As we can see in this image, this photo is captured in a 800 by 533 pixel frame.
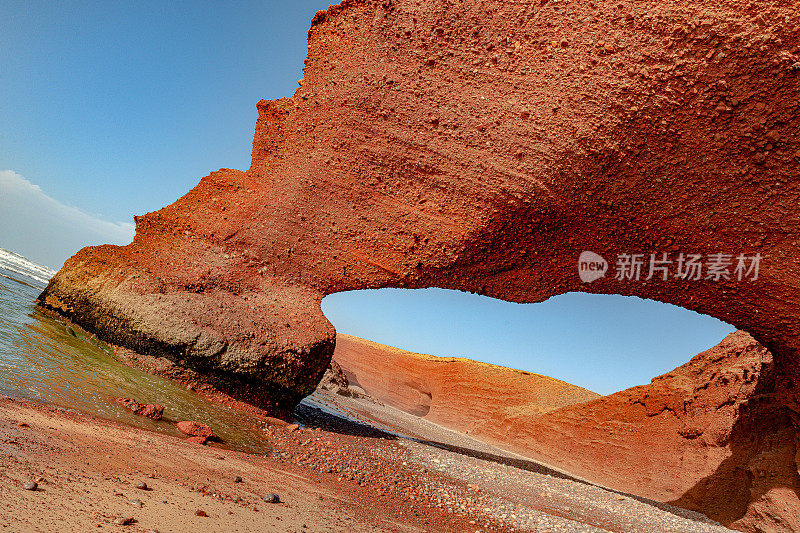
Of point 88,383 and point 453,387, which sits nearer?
point 88,383

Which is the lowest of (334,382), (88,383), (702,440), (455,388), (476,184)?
(334,382)

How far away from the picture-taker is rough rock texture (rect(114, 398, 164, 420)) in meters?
4.37

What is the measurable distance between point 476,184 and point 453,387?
1587 cm

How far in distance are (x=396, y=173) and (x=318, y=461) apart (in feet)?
13.7

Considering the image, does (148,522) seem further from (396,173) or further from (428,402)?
(428,402)

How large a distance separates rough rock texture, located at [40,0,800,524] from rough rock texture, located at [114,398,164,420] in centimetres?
160

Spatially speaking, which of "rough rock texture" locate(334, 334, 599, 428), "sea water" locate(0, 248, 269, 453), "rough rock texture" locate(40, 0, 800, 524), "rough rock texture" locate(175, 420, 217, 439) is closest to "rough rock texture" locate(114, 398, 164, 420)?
"sea water" locate(0, 248, 269, 453)

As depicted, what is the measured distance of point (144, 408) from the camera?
4.45 meters

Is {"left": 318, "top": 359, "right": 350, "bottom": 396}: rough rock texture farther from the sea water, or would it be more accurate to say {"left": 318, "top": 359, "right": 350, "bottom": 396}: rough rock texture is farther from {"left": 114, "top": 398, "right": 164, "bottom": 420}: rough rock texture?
{"left": 114, "top": 398, "right": 164, "bottom": 420}: rough rock texture

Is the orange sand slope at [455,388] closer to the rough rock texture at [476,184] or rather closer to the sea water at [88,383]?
the rough rock texture at [476,184]

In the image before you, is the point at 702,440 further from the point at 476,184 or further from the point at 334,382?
the point at 334,382

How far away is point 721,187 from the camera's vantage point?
18.1ft

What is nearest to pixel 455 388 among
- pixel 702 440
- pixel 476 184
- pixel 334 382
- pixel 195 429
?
pixel 334 382

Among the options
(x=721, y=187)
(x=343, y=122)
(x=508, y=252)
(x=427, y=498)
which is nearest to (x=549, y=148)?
(x=508, y=252)
